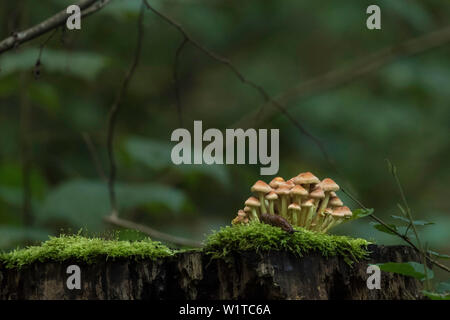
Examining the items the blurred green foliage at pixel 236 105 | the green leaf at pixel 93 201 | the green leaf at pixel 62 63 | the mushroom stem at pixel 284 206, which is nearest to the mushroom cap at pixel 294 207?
the mushroom stem at pixel 284 206

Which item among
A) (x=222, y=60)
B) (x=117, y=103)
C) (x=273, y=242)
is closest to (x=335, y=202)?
(x=273, y=242)

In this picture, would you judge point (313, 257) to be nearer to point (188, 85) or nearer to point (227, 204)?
point (227, 204)

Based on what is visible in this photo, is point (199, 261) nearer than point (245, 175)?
Yes

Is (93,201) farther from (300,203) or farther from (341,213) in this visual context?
(341,213)

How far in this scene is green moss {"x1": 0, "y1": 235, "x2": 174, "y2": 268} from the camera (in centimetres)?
276

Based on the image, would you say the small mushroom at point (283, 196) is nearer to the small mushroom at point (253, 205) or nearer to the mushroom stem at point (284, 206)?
the mushroom stem at point (284, 206)

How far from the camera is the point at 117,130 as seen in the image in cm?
773

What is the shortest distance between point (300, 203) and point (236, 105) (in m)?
5.98

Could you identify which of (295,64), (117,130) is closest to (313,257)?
(117,130)

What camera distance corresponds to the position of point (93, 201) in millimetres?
5242

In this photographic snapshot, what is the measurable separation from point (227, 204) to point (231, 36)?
9.61 feet

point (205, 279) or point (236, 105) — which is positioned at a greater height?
point (236, 105)

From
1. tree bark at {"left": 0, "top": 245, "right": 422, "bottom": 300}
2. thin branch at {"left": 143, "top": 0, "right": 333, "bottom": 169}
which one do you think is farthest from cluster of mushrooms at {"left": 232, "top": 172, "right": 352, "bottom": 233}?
thin branch at {"left": 143, "top": 0, "right": 333, "bottom": 169}
